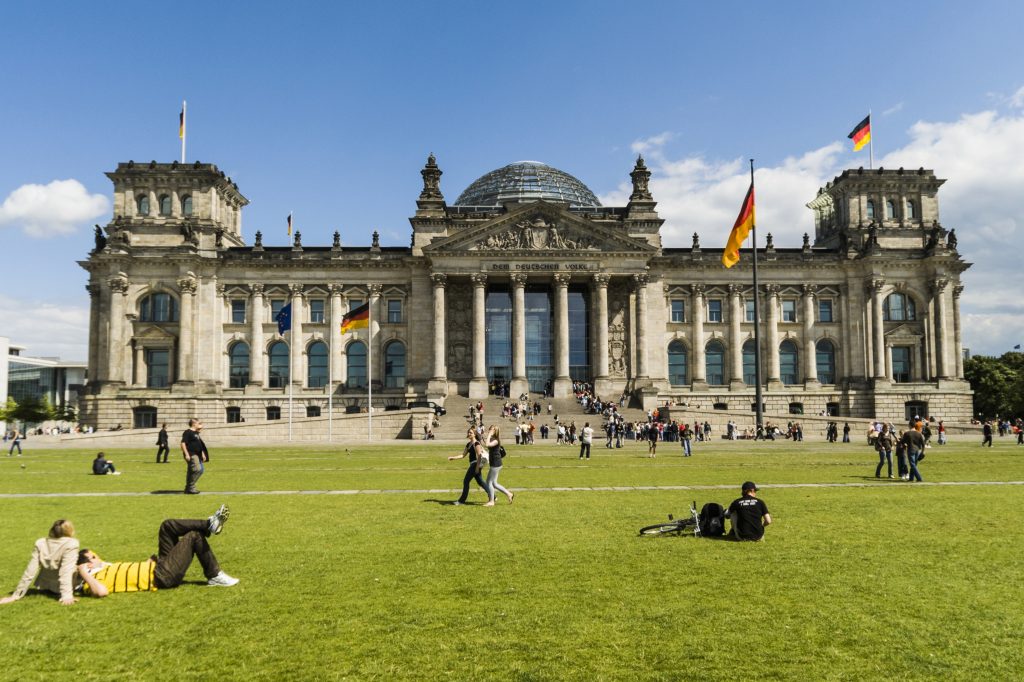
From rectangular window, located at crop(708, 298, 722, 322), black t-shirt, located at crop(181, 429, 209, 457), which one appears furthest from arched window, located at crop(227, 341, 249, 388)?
black t-shirt, located at crop(181, 429, 209, 457)

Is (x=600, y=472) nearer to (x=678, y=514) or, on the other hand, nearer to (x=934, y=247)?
(x=678, y=514)

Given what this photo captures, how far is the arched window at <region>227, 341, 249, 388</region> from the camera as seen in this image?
75062mm

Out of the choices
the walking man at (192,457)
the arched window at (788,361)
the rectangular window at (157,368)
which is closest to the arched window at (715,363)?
the arched window at (788,361)

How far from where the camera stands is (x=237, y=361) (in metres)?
75.3

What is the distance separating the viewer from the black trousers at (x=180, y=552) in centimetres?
1041

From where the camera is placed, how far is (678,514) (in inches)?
671

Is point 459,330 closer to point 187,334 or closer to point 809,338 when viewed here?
point 187,334

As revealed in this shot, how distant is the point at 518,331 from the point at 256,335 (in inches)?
1006

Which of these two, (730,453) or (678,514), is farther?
(730,453)

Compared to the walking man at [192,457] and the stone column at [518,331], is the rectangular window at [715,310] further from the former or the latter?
the walking man at [192,457]

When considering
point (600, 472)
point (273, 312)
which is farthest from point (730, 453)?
point (273, 312)

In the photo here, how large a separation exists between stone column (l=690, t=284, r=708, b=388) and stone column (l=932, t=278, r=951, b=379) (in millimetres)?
22566

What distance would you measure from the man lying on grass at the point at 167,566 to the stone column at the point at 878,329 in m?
75.9

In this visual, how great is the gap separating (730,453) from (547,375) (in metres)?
35.5
